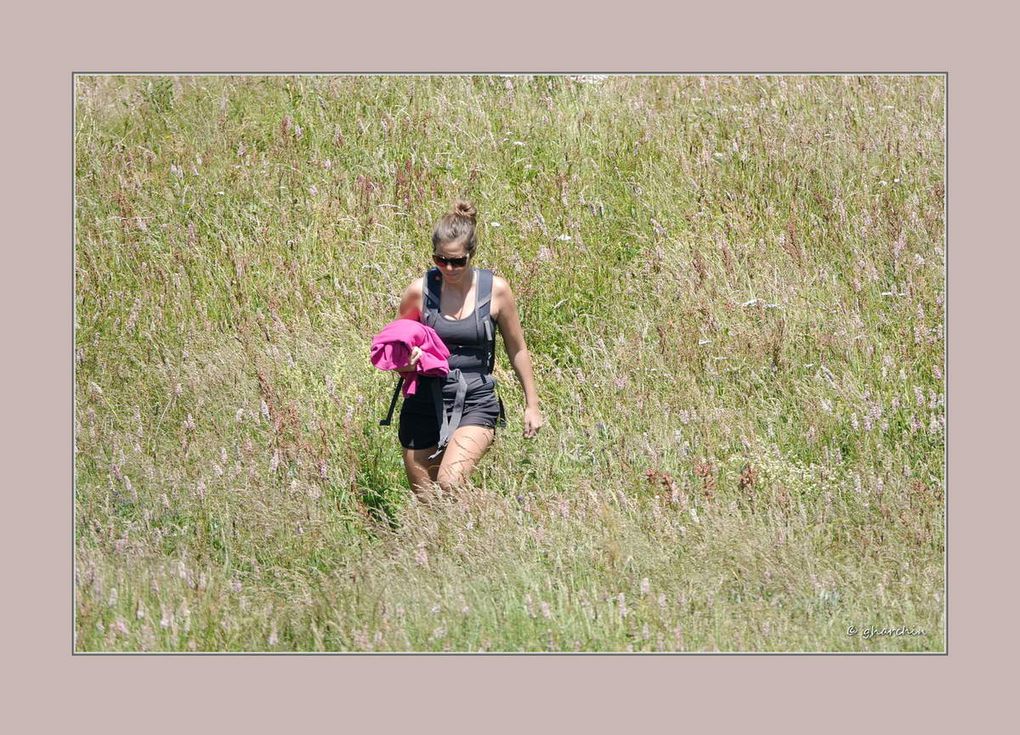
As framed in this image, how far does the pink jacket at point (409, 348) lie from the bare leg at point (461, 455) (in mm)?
356

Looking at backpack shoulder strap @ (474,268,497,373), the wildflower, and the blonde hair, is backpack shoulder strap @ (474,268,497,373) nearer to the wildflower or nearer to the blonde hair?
the blonde hair

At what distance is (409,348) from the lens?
6695mm

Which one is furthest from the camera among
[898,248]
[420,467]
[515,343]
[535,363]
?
[898,248]

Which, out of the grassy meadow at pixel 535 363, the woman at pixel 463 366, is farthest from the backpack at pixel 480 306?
the grassy meadow at pixel 535 363

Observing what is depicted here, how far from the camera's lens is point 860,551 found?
6988 mm

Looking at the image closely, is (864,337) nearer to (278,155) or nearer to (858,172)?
(858,172)

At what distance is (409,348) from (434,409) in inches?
18.1

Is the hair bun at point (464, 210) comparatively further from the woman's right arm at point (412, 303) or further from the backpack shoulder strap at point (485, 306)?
the woman's right arm at point (412, 303)

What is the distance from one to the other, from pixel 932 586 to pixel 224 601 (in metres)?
3.74

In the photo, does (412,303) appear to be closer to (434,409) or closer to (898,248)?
(434,409)

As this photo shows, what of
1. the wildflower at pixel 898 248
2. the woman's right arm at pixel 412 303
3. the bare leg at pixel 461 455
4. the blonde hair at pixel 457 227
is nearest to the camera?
the blonde hair at pixel 457 227

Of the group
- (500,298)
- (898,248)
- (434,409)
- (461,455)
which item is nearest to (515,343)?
(500,298)

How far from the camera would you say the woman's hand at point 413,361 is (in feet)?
22.0

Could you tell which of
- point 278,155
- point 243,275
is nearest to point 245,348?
point 243,275
